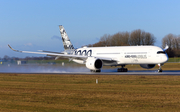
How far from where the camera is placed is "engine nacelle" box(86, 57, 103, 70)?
130 feet

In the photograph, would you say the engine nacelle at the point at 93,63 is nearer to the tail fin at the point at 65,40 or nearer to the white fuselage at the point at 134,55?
the white fuselage at the point at 134,55

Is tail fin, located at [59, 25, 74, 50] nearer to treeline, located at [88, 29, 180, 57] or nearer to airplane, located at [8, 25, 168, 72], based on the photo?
airplane, located at [8, 25, 168, 72]

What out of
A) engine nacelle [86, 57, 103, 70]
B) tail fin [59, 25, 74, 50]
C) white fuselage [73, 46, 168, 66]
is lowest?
engine nacelle [86, 57, 103, 70]

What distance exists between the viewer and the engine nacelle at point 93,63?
39.5m

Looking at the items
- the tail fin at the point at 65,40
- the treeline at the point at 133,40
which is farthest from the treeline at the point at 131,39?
the tail fin at the point at 65,40

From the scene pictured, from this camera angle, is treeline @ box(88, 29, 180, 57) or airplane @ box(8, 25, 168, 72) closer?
airplane @ box(8, 25, 168, 72)

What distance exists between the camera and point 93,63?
39406mm

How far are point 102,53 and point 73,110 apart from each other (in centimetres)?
3080

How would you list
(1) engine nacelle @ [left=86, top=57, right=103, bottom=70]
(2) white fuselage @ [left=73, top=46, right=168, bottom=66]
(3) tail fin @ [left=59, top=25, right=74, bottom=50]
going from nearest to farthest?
(2) white fuselage @ [left=73, top=46, right=168, bottom=66] < (1) engine nacelle @ [left=86, top=57, right=103, bottom=70] < (3) tail fin @ [left=59, top=25, right=74, bottom=50]

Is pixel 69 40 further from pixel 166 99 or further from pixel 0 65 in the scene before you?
pixel 166 99

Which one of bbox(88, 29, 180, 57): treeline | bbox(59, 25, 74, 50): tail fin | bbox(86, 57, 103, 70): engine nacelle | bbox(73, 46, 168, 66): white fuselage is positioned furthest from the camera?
bbox(88, 29, 180, 57): treeline

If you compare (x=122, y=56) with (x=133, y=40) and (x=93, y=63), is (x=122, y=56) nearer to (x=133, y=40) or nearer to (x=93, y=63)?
(x=93, y=63)

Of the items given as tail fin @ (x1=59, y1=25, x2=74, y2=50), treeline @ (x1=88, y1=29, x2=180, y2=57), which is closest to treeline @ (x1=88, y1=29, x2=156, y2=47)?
treeline @ (x1=88, y1=29, x2=180, y2=57)

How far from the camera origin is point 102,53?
42.9m
